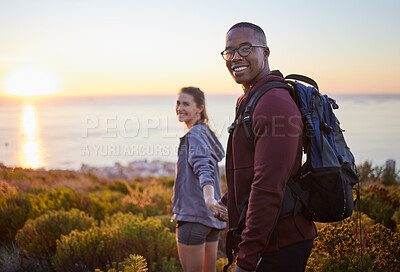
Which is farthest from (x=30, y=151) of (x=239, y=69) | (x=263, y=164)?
(x=263, y=164)

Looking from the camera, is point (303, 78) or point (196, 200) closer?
point (303, 78)

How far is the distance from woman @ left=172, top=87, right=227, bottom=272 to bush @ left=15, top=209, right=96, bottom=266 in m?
2.59

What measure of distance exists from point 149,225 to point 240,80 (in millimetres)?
3374

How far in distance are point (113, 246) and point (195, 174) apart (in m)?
2.01

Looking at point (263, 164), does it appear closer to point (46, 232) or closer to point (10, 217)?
point (46, 232)

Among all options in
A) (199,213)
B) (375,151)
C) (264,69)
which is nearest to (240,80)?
(264,69)

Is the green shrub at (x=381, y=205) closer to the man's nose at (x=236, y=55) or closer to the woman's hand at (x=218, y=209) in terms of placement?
the woman's hand at (x=218, y=209)

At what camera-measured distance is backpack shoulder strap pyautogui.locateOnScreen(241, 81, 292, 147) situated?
176cm

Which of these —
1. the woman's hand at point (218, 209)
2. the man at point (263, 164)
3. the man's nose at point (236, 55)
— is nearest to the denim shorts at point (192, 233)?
the woman's hand at point (218, 209)

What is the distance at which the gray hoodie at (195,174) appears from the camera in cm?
315

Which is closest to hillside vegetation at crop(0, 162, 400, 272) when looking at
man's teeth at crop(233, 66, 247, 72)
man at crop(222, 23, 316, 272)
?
man at crop(222, 23, 316, 272)

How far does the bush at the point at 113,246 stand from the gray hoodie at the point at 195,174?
58.3 inches

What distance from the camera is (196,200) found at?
3.22 meters

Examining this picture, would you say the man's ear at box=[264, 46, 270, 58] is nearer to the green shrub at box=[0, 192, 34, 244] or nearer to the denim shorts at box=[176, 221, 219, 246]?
the denim shorts at box=[176, 221, 219, 246]
